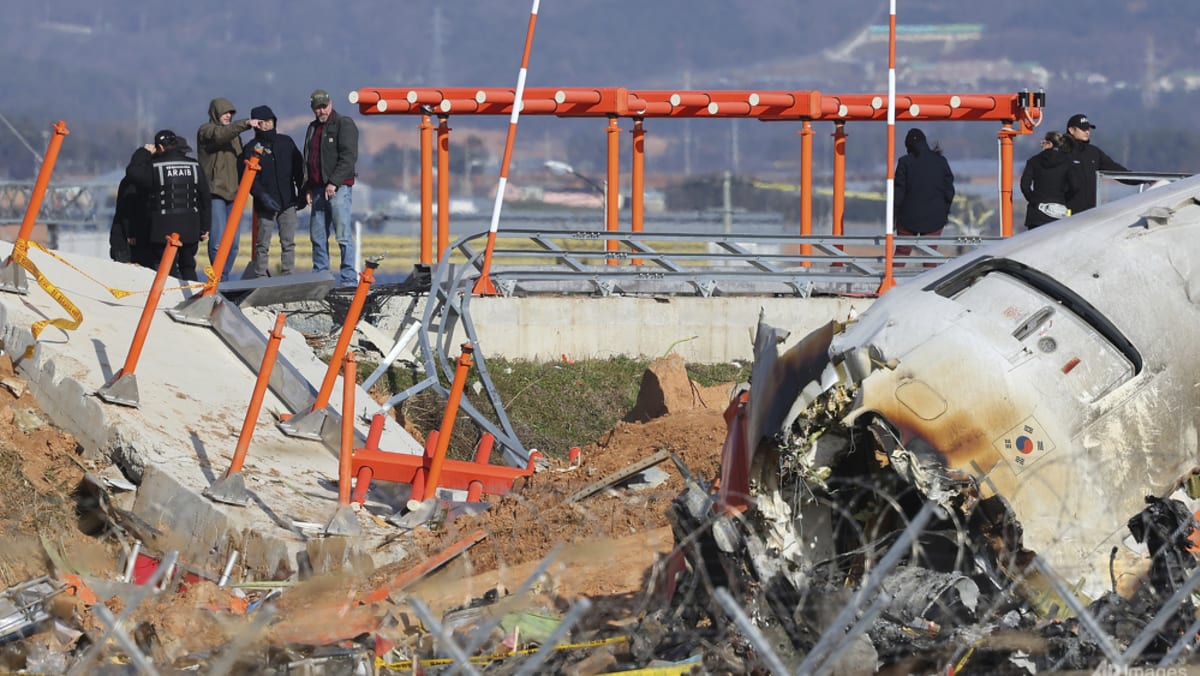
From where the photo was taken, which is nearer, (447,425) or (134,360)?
(447,425)

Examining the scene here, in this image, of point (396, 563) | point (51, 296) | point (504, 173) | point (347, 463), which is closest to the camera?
point (396, 563)

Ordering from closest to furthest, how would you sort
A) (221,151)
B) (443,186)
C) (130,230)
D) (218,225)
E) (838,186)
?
1. (130,230)
2. (221,151)
3. (218,225)
4. (443,186)
5. (838,186)

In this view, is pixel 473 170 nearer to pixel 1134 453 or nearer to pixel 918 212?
pixel 918 212

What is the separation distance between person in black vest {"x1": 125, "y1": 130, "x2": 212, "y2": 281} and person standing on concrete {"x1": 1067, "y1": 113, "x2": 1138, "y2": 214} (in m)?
7.50

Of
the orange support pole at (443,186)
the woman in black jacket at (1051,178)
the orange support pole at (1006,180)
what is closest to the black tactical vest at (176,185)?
the orange support pole at (443,186)

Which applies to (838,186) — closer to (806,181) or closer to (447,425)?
(806,181)

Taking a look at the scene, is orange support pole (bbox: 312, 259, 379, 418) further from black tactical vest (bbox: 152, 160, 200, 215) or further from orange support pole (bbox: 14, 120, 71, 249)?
black tactical vest (bbox: 152, 160, 200, 215)

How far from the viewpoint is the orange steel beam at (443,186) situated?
1700 centimetres

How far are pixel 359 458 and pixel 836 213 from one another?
8441 mm

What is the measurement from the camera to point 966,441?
8039 millimetres

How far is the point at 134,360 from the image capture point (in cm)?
1158

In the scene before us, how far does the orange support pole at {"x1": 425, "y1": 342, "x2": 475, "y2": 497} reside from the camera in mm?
10906

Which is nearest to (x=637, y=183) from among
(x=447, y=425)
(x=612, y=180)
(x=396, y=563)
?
(x=612, y=180)

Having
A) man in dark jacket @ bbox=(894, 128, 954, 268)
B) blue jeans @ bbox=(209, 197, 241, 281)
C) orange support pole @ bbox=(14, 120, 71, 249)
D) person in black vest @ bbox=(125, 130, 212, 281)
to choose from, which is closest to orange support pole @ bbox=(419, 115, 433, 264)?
blue jeans @ bbox=(209, 197, 241, 281)
